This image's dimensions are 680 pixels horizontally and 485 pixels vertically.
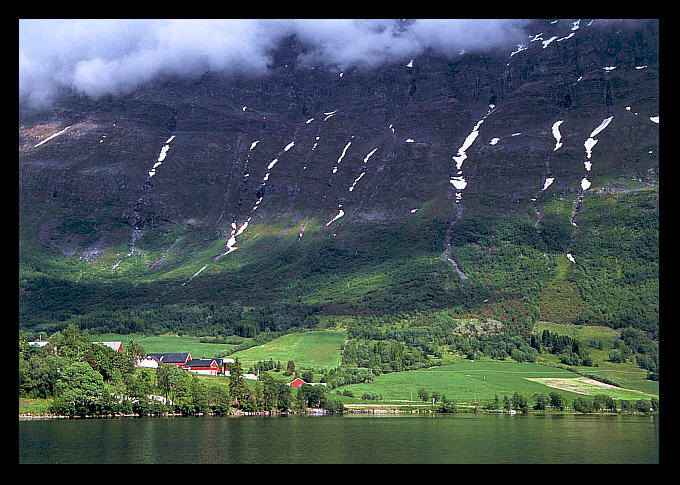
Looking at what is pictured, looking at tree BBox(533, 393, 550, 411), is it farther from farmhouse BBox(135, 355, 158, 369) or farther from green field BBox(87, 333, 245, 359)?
green field BBox(87, 333, 245, 359)

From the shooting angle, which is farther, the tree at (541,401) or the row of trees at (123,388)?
the tree at (541,401)

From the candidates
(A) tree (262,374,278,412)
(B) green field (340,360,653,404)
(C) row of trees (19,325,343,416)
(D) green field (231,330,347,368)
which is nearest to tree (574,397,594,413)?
(B) green field (340,360,653,404)

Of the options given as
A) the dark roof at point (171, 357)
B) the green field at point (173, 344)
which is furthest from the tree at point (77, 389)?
the green field at point (173, 344)

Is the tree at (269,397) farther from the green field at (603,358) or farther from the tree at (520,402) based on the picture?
the green field at (603,358)

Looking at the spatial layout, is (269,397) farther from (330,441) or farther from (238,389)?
(330,441)
